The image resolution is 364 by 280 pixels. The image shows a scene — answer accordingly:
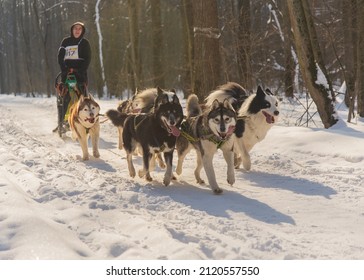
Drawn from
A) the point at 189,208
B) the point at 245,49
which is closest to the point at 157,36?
the point at 245,49

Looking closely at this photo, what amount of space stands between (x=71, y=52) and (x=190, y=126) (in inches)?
196

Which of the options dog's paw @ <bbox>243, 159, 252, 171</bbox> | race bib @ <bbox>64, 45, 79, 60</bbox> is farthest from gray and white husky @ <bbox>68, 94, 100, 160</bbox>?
dog's paw @ <bbox>243, 159, 252, 171</bbox>

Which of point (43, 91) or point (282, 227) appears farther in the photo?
point (43, 91)

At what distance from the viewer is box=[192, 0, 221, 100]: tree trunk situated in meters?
9.27

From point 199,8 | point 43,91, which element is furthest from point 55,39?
point 199,8

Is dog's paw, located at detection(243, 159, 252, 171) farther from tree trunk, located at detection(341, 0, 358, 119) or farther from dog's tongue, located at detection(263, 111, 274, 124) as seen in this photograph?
tree trunk, located at detection(341, 0, 358, 119)

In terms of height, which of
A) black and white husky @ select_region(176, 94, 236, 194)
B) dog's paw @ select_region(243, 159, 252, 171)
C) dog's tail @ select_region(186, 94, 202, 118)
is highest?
dog's tail @ select_region(186, 94, 202, 118)

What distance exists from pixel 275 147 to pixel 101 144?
372cm

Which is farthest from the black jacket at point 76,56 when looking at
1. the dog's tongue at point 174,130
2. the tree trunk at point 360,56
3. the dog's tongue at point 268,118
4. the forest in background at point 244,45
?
the tree trunk at point 360,56

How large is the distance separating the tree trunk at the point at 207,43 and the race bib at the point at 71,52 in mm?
2630

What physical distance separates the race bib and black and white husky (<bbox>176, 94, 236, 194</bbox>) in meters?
4.77

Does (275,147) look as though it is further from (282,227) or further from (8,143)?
(8,143)

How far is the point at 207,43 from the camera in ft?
30.8
